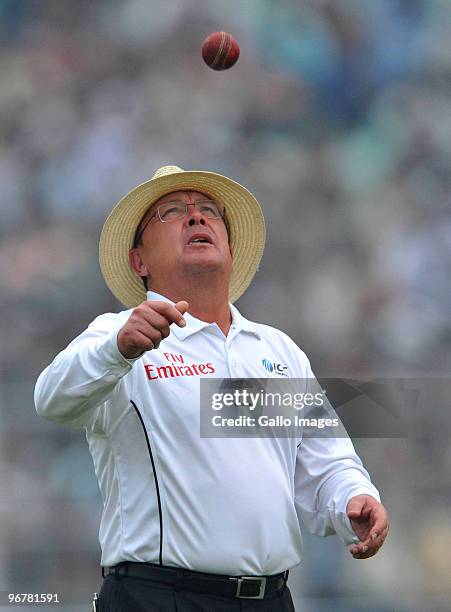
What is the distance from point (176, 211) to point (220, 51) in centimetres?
100

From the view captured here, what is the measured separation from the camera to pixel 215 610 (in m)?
1.97

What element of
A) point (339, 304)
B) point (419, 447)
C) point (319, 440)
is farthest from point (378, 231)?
point (319, 440)

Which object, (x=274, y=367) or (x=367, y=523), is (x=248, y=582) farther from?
(x=274, y=367)

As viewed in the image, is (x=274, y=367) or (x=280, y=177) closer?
(x=274, y=367)

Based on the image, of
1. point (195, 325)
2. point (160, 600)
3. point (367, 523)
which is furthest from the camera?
point (195, 325)

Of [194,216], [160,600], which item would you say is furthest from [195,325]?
[160,600]

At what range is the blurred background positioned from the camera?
3699 millimetres

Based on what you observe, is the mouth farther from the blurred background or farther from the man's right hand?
the blurred background

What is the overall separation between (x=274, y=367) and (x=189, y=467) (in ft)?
1.27

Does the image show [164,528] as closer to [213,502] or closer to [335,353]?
[213,502]

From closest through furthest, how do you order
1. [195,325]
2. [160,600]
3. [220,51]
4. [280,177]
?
[160,600], [195,325], [220,51], [280,177]

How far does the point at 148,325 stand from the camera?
171 centimetres

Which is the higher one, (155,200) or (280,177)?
(280,177)

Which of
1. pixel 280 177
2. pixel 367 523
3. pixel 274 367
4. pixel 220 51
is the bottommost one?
pixel 367 523
